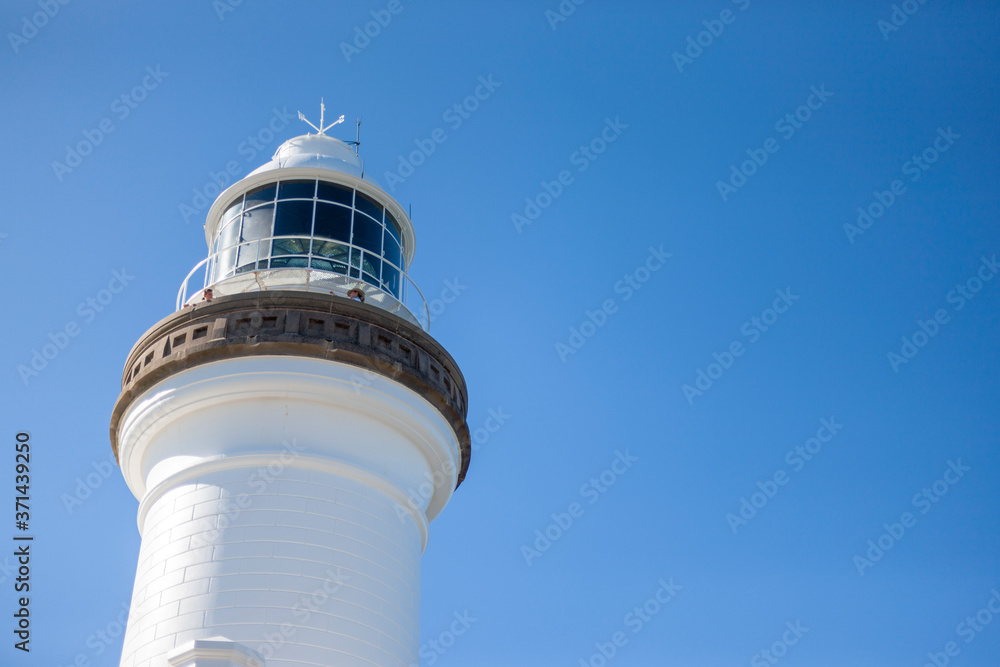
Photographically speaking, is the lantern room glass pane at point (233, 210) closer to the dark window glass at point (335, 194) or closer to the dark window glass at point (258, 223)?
the dark window glass at point (258, 223)

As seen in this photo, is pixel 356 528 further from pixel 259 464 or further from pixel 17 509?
pixel 17 509

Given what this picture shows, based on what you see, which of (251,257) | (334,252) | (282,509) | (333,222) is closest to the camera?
(282,509)

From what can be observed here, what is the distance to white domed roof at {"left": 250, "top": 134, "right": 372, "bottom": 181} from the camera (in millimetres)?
12656

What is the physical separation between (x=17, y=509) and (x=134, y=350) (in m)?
2.36

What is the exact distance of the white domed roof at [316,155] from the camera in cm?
1266

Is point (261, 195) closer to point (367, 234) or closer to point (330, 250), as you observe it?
point (330, 250)

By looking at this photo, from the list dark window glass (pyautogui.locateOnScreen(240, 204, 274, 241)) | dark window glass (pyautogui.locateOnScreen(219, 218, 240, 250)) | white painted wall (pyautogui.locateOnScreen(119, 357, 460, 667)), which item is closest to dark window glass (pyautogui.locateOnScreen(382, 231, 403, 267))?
dark window glass (pyautogui.locateOnScreen(240, 204, 274, 241))

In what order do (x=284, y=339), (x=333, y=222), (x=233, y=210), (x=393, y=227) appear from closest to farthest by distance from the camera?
1. (x=284, y=339)
2. (x=333, y=222)
3. (x=233, y=210)
4. (x=393, y=227)

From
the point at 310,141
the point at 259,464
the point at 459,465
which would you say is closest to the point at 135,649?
the point at 259,464

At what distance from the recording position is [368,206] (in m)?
12.8

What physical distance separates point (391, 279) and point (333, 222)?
99cm

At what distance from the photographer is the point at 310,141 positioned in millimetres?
13414

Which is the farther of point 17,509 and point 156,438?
point 17,509

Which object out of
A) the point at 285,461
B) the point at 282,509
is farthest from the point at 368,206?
the point at 282,509
